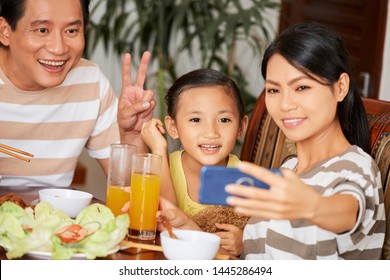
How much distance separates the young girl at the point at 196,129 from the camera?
Result: 6.44ft

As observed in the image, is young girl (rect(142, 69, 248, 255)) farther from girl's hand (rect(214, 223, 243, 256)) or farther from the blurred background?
the blurred background

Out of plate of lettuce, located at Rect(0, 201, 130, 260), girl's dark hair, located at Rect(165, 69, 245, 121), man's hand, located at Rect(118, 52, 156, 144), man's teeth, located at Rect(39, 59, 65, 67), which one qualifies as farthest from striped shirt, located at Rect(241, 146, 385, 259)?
man's teeth, located at Rect(39, 59, 65, 67)

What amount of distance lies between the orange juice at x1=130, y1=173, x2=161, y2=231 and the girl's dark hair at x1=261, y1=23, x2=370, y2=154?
0.42m

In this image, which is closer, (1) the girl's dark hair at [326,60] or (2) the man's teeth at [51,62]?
(1) the girl's dark hair at [326,60]

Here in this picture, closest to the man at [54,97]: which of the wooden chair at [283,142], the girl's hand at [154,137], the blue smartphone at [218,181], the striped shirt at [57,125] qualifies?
the striped shirt at [57,125]

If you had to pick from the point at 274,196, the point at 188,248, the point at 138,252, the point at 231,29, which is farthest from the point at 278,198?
the point at 231,29

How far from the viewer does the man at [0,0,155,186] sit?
2.15 meters

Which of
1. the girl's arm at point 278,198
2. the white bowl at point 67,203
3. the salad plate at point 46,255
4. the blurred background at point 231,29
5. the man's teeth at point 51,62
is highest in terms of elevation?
the blurred background at point 231,29

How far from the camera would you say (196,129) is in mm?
1969

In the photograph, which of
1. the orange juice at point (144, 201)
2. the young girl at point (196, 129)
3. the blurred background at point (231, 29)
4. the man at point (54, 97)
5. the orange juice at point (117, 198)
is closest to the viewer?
the orange juice at point (144, 201)

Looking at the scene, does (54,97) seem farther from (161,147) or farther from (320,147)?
(320,147)

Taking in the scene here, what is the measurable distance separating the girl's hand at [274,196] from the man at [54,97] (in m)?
1.00

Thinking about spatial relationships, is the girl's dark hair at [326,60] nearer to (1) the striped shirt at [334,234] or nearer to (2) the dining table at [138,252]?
(1) the striped shirt at [334,234]
